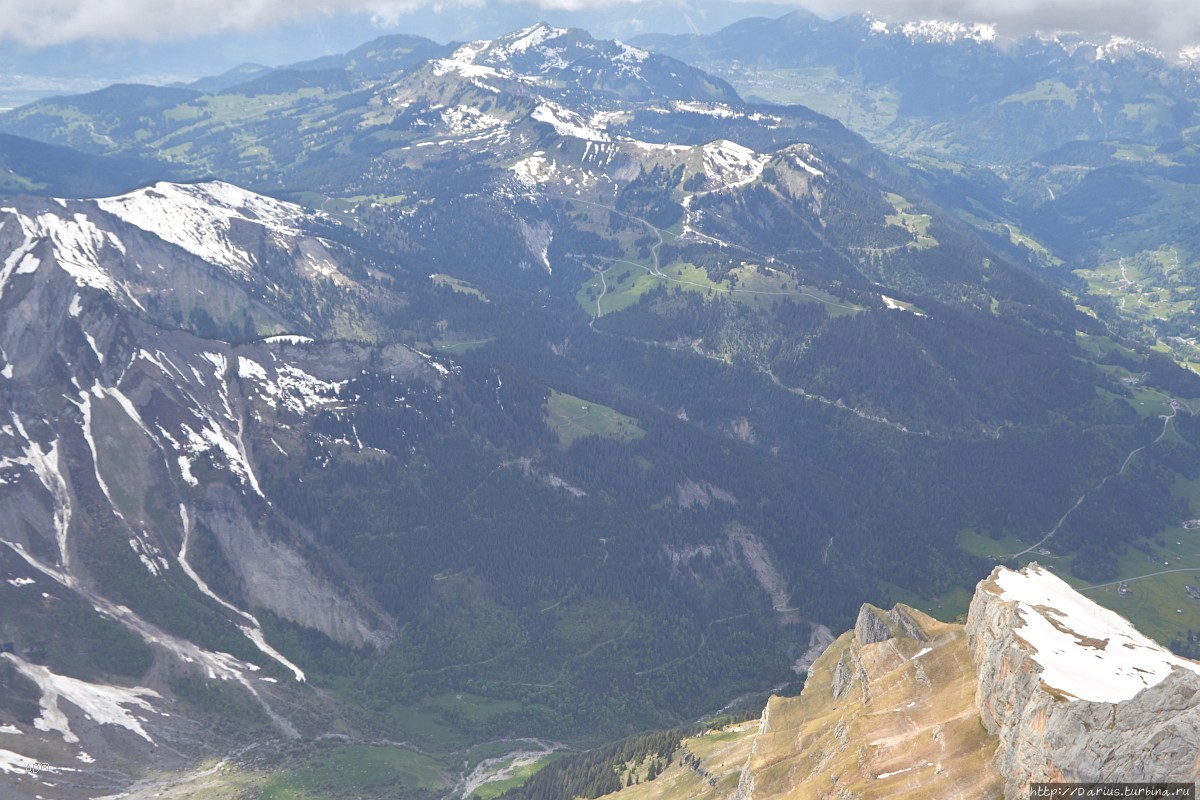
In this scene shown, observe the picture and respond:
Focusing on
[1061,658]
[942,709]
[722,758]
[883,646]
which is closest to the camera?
[1061,658]

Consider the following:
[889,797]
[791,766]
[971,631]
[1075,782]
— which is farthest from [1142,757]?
[791,766]

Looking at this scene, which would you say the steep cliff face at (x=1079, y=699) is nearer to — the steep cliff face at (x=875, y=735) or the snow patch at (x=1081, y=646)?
the snow patch at (x=1081, y=646)

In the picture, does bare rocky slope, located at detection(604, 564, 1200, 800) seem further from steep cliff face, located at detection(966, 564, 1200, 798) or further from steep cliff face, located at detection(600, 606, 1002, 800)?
steep cliff face, located at detection(600, 606, 1002, 800)

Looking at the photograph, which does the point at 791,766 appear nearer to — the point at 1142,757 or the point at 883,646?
the point at 883,646

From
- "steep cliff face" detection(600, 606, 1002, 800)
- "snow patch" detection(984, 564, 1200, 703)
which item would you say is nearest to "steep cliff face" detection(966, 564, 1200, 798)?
"snow patch" detection(984, 564, 1200, 703)

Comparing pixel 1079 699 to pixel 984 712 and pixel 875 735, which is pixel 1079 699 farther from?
pixel 875 735

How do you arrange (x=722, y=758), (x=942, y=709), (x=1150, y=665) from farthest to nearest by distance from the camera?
(x=722, y=758) < (x=942, y=709) < (x=1150, y=665)

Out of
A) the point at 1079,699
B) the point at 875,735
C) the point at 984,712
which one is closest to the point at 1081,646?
the point at 1079,699

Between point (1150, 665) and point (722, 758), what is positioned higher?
point (1150, 665)

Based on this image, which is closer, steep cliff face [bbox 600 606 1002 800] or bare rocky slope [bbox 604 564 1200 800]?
bare rocky slope [bbox 604 564 1200 800]
